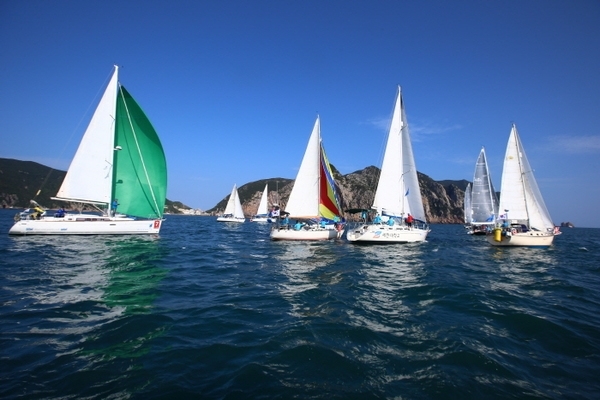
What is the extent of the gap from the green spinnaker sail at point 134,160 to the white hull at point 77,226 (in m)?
2.41

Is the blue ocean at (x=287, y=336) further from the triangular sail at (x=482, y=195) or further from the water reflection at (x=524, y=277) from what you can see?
the triangular sail at (x=482, y=195)

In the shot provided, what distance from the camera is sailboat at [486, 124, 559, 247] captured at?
26.2 metres

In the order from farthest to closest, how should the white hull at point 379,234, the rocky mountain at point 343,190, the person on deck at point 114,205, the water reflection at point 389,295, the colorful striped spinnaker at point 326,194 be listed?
the rocky mountain at point 343,190
the colorful striped spinnaker at point 326,194
the person on deck at point 114,205
the white hull at point 379,234
the water reflection at point 389,295

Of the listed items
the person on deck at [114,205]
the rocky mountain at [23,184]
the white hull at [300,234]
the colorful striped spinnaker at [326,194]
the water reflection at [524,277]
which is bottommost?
the water reflection at [524,277]

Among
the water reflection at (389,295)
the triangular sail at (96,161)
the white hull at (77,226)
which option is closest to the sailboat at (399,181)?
the water reflection at (389,295)

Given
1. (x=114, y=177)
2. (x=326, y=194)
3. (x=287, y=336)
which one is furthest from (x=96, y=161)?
(x=287, y=336)

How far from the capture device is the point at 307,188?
2894cm

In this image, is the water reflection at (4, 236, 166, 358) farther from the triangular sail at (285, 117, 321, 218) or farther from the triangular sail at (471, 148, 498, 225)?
the triangular sail at (471, 148, 498, 225)

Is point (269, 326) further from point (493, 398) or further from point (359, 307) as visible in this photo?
point (493, 398)

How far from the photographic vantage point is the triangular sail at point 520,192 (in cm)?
2781

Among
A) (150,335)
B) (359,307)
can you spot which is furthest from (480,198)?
(150,335)

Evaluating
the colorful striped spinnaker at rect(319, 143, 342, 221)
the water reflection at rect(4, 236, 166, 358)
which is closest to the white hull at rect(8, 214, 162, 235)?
the water reflection at rect(4, 236, 166, 358)

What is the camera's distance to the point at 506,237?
26.5 meters

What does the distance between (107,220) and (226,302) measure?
21370 mm
